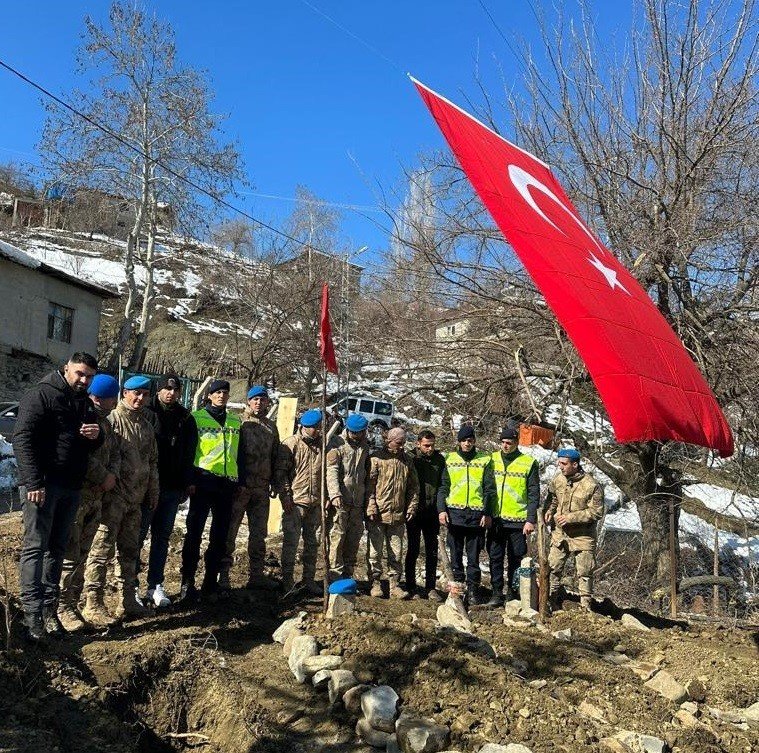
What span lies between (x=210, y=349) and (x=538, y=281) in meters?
30.0

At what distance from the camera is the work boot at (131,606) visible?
5836mm

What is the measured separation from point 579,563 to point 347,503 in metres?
2.43

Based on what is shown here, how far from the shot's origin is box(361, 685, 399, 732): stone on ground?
4.20 metres

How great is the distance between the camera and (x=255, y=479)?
6.82 m

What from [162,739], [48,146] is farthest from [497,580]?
[48,146]

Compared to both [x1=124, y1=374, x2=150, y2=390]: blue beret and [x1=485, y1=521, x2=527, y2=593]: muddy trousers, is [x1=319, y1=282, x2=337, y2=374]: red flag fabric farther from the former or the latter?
[x1=485, y1=521, x2=527, y2=593]: muddy trousers

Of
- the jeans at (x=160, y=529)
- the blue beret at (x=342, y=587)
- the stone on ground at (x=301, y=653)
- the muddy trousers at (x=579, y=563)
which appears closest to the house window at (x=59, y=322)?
the jeans at (x=160, y=529)

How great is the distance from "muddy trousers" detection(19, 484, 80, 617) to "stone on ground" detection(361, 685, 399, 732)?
7.40 ft

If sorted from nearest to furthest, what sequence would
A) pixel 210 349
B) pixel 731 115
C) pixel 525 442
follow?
→ pixel 731 115, pixel 525 442, pixel 210 349

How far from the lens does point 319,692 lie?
15.8ft

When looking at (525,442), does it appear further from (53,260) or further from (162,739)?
(53,260)

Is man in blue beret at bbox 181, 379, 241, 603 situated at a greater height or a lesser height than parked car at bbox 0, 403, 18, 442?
lesser

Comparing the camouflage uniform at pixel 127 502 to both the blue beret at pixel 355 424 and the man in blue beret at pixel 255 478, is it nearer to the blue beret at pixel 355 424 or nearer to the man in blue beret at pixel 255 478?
the man in blue beret at pixel 255 478

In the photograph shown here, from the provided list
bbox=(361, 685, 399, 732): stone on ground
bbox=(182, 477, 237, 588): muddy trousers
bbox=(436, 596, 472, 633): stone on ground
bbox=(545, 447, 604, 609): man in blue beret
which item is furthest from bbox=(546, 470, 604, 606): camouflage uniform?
bbox=(361, 685, 399, 732): stone on ground
